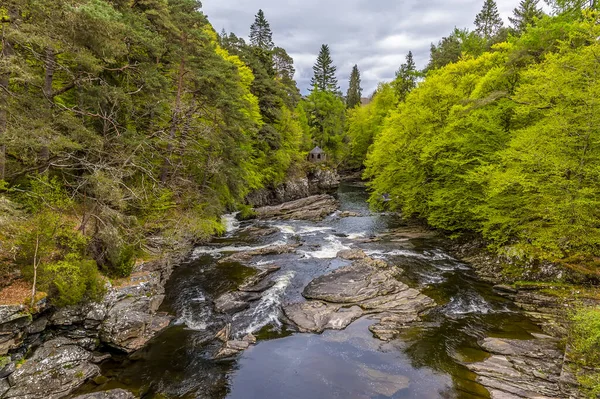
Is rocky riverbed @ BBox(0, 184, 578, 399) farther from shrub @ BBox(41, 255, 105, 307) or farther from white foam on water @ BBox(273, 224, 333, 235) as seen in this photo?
white foam on water @ BBox(273, 224, 333, 235)

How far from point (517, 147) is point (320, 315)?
Result: 1420 cm

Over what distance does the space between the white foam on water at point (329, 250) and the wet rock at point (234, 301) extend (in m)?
6.41

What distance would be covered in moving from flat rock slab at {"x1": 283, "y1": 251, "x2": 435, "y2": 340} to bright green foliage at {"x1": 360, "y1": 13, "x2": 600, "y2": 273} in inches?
293

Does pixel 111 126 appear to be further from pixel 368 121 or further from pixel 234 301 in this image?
pixel 368 121

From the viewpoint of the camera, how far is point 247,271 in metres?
18.1

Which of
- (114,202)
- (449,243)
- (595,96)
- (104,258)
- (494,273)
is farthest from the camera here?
(449,243)

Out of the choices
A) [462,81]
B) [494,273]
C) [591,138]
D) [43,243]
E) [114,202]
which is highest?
[462,81]

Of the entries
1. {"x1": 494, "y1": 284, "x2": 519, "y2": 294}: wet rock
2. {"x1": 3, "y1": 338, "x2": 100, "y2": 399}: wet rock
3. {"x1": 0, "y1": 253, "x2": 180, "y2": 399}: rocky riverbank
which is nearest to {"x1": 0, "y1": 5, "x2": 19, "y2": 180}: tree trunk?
{"x1": 0, "y1": 253, "x2": 180, "y2": 399}: rocky riverbank

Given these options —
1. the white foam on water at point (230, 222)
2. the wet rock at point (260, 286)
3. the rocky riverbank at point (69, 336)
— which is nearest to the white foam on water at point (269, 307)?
the wet rock at point (260, 286)

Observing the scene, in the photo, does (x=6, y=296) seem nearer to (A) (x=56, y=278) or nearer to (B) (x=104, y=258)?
(A) (x=56, y=278)

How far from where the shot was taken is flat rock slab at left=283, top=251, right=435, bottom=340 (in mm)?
13172

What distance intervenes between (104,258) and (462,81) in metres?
27.2

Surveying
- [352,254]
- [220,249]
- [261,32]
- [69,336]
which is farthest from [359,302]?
[261,32]

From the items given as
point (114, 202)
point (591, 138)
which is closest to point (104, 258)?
point (114, 202)
